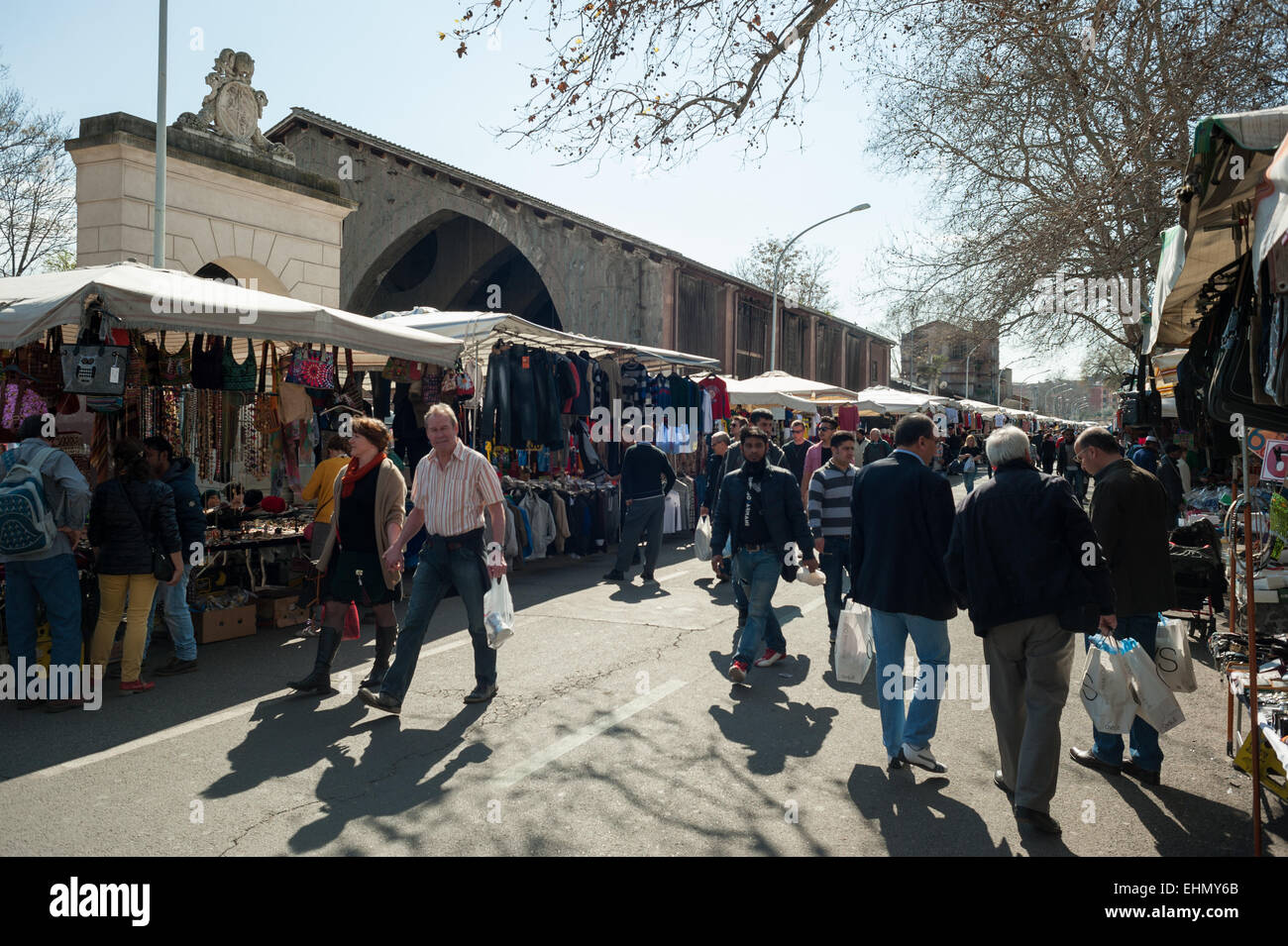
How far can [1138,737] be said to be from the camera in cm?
480

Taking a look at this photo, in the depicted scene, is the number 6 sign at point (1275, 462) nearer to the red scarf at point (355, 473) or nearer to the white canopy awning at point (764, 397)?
the red scarf at point (355, 473)

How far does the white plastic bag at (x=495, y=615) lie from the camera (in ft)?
19.6

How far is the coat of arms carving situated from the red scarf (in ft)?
40.1

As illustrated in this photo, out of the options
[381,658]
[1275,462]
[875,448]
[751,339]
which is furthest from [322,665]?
[751,339]

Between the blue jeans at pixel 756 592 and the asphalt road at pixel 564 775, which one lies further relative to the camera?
the blue jeans at pixel 756 592

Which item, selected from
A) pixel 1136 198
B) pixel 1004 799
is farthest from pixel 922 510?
pixel 1136 198

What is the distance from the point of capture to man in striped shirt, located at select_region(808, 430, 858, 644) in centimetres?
753

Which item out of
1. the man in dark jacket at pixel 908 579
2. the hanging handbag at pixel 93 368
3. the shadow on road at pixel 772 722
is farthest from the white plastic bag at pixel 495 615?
the hanging handbag at pixel 93 368

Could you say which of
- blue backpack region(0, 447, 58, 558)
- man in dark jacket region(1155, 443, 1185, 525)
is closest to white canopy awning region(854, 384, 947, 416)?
man in dark jacket region(1155, 443, 1185, 525)

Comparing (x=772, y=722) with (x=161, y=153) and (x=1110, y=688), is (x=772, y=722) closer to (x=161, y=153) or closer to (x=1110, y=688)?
(x=1110, y=688)

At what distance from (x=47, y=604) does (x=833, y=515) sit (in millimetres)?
5758

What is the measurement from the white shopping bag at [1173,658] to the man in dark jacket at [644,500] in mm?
6533

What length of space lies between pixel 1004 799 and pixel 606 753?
2.06 m

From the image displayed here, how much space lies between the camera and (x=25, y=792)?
176 inches
